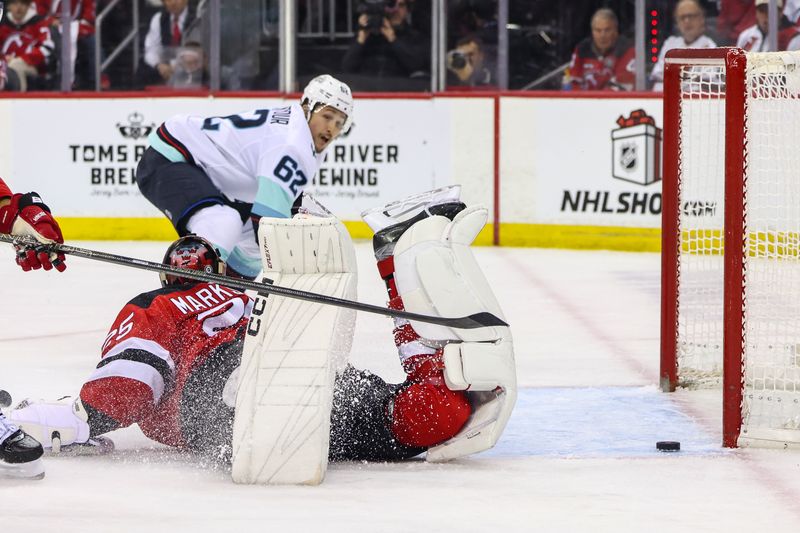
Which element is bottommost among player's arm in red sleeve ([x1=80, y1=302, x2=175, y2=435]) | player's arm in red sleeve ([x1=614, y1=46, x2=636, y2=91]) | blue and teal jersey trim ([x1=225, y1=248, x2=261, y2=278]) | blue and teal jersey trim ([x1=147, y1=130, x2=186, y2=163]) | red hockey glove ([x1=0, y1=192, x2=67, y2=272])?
player's arm in red sleeve ([x1=80, y1=302, x2=175, y2=435])

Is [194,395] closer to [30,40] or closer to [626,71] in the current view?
[626,71]

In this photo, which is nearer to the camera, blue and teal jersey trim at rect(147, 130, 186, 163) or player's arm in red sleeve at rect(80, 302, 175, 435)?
player's arm in red sleeve at rect(80, 302, 175, 435)

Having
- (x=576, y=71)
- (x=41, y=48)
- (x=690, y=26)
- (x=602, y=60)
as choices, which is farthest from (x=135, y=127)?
(x=690, y=26)

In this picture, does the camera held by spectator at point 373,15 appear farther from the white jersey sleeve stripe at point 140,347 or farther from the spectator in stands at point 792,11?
the white jersey sleeve stripe at point 140,347

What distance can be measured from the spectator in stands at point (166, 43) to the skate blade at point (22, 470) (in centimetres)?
561

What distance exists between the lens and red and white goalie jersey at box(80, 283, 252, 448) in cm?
290

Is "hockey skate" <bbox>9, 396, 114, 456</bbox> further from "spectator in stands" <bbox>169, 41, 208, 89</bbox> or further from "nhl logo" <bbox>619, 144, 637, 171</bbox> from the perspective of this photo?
"spectator in stands" <bbox>169, 41, 208, 89</bbox>

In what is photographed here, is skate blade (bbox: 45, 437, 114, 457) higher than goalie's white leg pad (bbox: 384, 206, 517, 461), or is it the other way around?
goalie's white leg pad (bbox: 384, 206, 517, 461)

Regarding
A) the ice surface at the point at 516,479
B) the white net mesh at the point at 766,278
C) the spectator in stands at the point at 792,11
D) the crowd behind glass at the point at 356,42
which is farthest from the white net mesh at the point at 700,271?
the crowd behind glass at the point at 356,42

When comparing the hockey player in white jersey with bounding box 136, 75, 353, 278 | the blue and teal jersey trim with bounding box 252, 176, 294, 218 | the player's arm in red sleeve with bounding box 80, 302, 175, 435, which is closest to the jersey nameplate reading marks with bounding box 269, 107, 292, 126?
the hockey player in white jersey with bounding box 136, 75, 353, 278

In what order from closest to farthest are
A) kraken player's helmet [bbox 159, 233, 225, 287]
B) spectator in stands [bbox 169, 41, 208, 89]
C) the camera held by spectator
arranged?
1. kraken player's helmet [bbox 159, 233, 225, 287]
2. spectator in stands [bbox 169, 41, 208, 89]
3. the camera held by spectator

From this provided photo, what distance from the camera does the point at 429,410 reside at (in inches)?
112

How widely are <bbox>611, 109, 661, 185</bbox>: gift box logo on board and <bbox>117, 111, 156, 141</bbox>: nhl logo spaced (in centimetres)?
253

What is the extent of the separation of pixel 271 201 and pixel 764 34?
414 cm
